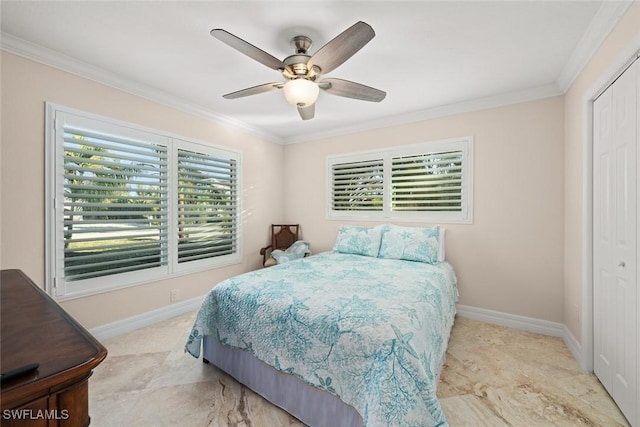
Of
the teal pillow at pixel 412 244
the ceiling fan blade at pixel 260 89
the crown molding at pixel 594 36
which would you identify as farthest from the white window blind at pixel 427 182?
the ceiling fan blade at pixel 260 89

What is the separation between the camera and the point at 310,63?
6.16 feet

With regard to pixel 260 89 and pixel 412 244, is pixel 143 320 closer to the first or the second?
pixel 260 89

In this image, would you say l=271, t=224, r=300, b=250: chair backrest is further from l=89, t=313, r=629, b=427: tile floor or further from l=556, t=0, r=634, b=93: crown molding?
l=556, t=0, r=634, b=93: crown molding

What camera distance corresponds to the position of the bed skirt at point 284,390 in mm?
1518

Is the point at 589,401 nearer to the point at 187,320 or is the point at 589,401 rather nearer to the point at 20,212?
the point at 187,320

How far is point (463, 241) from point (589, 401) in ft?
5.46

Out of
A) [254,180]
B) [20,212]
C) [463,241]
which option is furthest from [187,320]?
[463,241]

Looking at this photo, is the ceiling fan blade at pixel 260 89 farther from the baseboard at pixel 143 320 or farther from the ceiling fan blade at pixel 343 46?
the baseboard at pixel 143 320

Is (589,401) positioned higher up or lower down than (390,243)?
lower down

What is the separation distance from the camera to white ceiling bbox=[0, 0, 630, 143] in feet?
5.70

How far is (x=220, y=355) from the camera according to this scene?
212cm

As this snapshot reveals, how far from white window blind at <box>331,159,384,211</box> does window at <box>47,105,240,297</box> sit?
1590 millimetres

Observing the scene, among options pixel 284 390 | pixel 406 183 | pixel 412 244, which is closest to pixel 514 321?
pixel 412 244

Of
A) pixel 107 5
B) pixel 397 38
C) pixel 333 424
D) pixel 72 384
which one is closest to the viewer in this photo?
pixel 72 384
